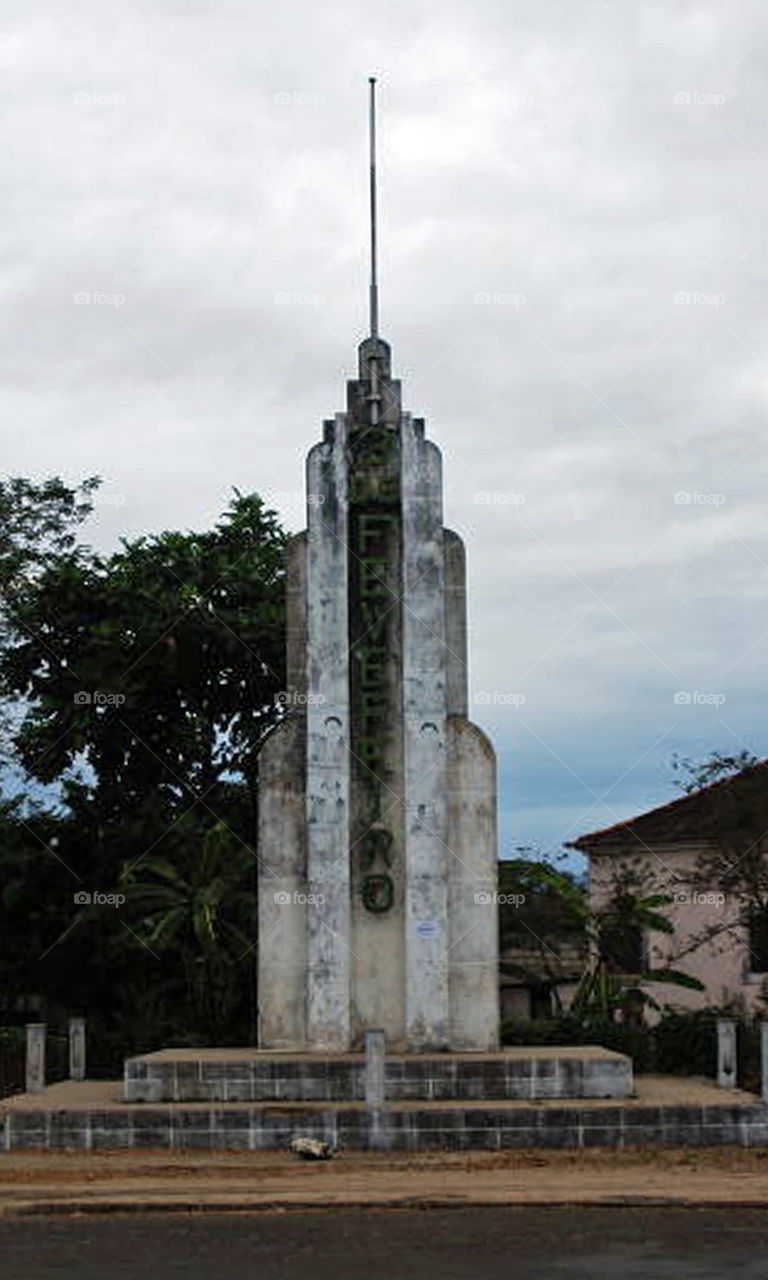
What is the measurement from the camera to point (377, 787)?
→ 989 inches

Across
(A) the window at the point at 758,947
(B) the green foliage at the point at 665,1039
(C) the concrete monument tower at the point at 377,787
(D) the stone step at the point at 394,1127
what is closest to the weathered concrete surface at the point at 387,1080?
(D) the stone step at the point at 394,1127

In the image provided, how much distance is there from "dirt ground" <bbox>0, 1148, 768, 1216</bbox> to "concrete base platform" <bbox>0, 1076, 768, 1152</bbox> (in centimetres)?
26

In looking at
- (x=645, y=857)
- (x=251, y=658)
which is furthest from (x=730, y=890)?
(x=251, y=658)

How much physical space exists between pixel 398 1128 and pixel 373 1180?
238 cm

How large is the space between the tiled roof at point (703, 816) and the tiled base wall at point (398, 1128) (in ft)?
44.4

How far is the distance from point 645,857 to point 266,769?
20.1 meters

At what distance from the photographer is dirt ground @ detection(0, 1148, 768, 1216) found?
56.8 ft

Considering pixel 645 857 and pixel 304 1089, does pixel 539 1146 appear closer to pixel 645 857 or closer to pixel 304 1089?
pixel 304 1089

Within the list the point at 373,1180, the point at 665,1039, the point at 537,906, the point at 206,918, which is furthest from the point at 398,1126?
the point at 537,906

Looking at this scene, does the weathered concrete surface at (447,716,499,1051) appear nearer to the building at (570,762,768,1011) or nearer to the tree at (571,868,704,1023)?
the tree at (571,868,704,1023)

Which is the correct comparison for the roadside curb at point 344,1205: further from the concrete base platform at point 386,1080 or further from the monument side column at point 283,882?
the monument side column at point 283,882

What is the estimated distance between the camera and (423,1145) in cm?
2133

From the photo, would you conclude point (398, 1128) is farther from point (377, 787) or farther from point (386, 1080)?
point (377, 787)

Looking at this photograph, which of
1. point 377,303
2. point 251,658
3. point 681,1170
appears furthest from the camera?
point 251,658
